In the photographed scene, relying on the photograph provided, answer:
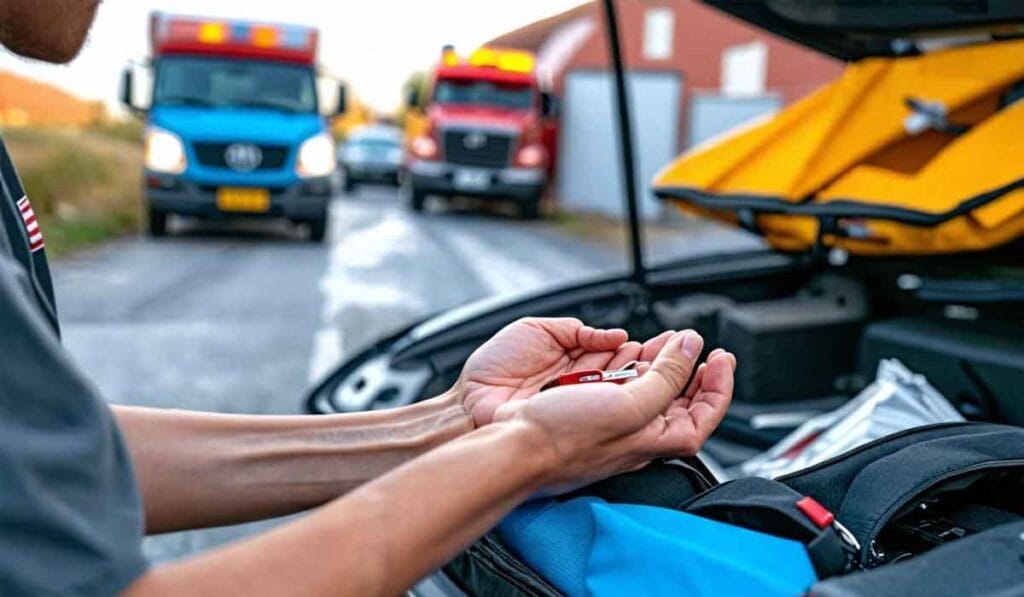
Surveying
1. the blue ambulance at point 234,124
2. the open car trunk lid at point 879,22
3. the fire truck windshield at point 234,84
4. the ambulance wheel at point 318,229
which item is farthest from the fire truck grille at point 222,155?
the open car trunk lid at point 879,22

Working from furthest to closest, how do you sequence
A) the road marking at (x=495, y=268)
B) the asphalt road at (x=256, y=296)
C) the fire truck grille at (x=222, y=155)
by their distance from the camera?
1. the fire truck grille at (x=222, y=155)
2. the road marking at (x=495, y=268)
3. the asphalt road at (x=256, y=296)

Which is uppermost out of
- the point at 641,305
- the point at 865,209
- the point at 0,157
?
the point at 0,157

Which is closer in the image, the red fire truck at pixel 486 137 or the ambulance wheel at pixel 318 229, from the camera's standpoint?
the ambulance wheel at pixel 318 229

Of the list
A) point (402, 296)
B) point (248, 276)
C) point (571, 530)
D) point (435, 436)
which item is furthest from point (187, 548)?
point (248, 276)

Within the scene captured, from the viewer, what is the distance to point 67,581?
955 millimetres

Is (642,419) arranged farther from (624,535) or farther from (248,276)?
(248,276)

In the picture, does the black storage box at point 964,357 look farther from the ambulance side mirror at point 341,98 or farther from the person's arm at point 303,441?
the ambulance side mirror at point 341,98

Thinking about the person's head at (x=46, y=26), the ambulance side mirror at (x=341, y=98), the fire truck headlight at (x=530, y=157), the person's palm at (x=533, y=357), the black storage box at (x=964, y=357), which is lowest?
the fire truck headlight at (x=530, y=157)

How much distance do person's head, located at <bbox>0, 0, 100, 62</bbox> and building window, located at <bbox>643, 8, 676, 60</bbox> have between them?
81.8 ft

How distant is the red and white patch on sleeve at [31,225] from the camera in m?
1.33

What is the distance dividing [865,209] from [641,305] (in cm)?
80

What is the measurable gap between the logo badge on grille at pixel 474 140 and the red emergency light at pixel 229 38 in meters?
4.72

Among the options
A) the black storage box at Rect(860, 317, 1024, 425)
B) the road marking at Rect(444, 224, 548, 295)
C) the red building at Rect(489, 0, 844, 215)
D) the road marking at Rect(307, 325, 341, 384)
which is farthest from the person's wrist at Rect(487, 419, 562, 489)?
the red building at Rect(489, 0, 844, 215)

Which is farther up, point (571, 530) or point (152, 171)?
point (571, 530)
